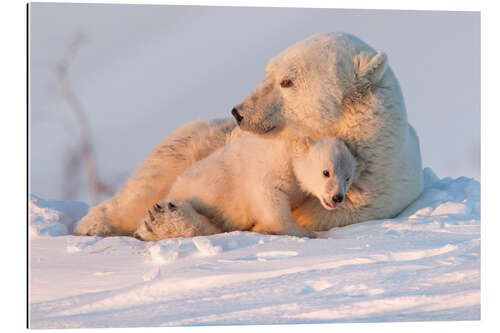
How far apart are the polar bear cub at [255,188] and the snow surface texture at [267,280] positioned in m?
0.22

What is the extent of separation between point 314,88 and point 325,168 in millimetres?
618

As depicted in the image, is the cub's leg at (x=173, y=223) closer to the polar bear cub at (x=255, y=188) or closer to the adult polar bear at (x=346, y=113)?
the polar bear cub at (x=255, y=188)

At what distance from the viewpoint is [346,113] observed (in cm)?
489

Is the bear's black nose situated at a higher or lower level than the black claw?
higher

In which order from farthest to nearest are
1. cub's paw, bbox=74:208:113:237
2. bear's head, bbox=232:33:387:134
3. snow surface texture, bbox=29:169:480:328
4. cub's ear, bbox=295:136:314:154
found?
cub's paw, bbox=74:208:113:237
bear's head, bbox=232:33:387:134
cub's ear, bbox=295:136:314:154
snow surface texture, bbox=29:169:480:328

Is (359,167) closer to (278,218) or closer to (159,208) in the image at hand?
(278,218)

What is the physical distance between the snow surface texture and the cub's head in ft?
1.02

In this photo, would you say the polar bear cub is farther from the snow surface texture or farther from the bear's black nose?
the snow surface texture

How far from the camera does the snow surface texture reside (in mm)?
4105

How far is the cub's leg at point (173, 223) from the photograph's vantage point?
16.1 feet

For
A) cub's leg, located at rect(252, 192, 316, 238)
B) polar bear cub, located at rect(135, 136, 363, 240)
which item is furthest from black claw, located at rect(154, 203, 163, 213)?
cub's leg, located at rect(252, 192, 316, 238)

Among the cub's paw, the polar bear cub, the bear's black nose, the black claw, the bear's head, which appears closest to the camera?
the bear's black nose

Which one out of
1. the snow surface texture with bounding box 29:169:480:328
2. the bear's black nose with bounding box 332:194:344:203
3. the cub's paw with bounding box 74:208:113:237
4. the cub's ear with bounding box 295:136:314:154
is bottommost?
the snow surface texture with bounding box 29:169:480:328

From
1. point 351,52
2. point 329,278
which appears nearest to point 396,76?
point 351,52
